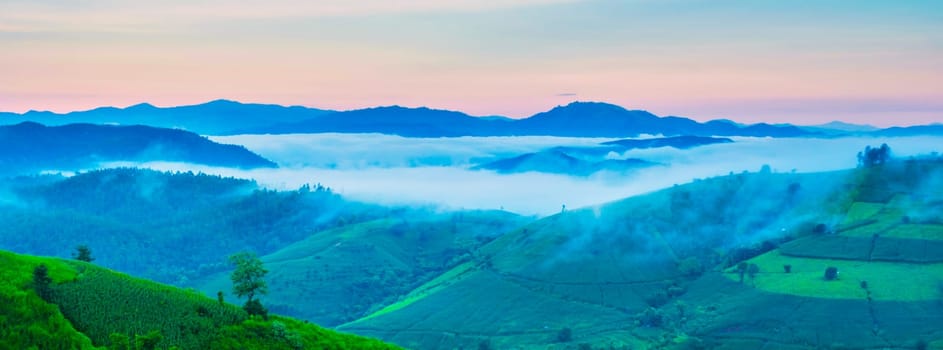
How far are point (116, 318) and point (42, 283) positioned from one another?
7560 mm

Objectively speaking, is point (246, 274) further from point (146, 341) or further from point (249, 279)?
point (146, 341)

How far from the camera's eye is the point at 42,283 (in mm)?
80625

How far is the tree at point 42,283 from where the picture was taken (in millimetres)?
79894

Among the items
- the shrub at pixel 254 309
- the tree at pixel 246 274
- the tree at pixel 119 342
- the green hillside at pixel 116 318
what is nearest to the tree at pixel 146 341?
the green hillside at pixel 116 318

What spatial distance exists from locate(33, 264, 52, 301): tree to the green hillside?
0.37 feet

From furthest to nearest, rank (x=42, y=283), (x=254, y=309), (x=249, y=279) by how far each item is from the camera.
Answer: (x=249, y=279), (x=254, y=309), (x=42, y=283)

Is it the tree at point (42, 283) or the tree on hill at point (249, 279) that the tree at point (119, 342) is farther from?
the tree on hill at point (249, 279)

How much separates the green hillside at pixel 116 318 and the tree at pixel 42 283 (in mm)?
111

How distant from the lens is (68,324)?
7594 centimetres

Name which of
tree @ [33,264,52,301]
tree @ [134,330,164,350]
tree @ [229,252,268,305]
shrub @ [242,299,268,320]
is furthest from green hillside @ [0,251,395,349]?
tree @ [229,252,268,305]

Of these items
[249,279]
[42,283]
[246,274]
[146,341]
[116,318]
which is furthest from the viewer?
[249,279]

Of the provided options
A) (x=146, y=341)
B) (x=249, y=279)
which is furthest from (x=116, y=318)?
(x=249, y=279)

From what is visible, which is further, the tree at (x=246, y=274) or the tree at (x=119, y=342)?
the tree at (x=246, y=274)

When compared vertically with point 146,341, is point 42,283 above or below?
above
